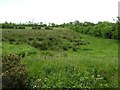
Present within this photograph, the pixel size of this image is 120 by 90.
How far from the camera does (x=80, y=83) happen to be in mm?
19531

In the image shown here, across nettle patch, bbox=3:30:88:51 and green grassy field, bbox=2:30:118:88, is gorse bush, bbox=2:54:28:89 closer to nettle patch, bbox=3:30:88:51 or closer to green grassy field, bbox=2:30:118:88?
green grassy field, bbox=2:30:118:88

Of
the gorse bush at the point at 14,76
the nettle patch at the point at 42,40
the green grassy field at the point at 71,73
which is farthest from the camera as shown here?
the nettle patch at the point at 42,40

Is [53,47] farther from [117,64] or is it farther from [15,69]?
[15,69]

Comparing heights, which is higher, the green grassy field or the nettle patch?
the nettle patch

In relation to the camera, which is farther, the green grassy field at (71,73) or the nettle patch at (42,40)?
the nettle patch at (42,40)

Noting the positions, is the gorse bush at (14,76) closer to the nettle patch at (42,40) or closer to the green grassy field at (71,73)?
the green grassy field at (71,73)

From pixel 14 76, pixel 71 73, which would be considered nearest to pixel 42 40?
pixel 71 73

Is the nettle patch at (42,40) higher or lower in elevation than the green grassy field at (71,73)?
higher

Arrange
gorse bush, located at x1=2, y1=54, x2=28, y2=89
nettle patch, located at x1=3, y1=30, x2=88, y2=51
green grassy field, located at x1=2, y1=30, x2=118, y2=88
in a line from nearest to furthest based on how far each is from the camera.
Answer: gorse bush, located at x1=2, y1=54, x2=28, y2=89 < green grassy field, located at x1=2, y1=30, x2=118, y2=88 < nettle patch, located at x1=3, y1=30, x2=88, y2=51

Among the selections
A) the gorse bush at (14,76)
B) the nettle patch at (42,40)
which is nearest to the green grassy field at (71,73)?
the gorse bush at (14,76)

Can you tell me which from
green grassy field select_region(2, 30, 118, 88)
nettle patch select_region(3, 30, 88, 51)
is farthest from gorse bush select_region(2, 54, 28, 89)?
nettle patch select_region(3, 30, 88, 51)

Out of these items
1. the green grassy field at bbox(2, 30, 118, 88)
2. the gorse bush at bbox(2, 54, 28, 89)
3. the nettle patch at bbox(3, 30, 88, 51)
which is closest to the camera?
the gorse bush at bbox(2, 54, 28, 89)

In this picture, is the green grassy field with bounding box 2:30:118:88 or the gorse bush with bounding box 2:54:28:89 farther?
the green grassy field with bounding box 2:30:118:88

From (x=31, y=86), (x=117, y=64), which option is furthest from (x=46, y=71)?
(x=117, y=64)
